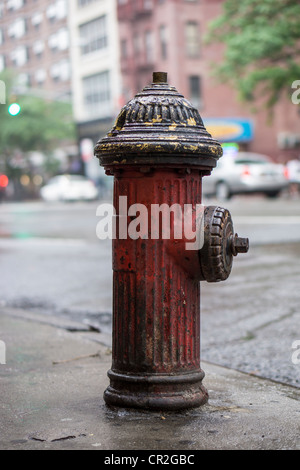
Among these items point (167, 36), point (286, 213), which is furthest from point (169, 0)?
point (286, 213)

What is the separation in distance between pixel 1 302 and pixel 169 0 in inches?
1569

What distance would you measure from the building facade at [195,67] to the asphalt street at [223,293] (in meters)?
31.7

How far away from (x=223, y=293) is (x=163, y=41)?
39975 millimetres

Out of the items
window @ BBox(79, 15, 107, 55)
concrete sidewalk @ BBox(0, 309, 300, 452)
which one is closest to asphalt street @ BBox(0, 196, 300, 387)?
concrete sidewalk @ BBox(0, 309, 300, 452)

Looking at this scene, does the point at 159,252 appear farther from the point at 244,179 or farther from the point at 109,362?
the point at 244,179

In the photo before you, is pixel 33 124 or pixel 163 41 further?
pixel 33 124

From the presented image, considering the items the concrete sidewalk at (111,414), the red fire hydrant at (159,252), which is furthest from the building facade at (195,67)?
the red fire hydrant at (159,252)

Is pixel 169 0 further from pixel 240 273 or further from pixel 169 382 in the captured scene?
pixel 169 382

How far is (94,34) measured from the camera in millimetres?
50094

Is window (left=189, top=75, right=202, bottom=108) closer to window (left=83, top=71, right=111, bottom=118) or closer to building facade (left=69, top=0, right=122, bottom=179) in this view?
building facade (left=69, top=0, right=122, bottom=179)

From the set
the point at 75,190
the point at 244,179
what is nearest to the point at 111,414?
the point at 244,179

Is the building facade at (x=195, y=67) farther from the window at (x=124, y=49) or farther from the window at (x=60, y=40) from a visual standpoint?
the window at (x=60, y=40)

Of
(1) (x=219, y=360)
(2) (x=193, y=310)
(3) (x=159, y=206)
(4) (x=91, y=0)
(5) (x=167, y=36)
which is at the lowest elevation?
(1) (x=219, y=360)

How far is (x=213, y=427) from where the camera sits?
302cm
